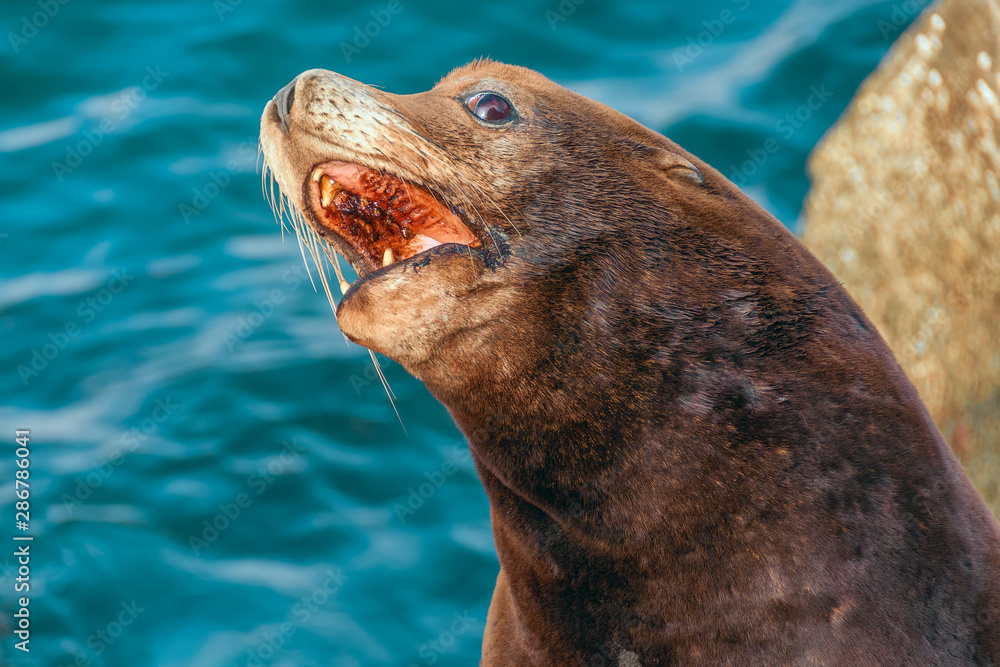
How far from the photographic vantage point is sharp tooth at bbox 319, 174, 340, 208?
11.3 ft

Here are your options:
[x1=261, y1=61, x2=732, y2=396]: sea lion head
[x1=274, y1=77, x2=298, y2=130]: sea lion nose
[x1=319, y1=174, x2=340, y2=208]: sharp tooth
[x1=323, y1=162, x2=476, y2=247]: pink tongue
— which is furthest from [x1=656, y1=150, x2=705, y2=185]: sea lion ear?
[x1=274, y1=77, x2=298, y2=130]: sea lion nose

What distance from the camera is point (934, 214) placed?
685 cm

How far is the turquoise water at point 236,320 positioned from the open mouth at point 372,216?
305 cm

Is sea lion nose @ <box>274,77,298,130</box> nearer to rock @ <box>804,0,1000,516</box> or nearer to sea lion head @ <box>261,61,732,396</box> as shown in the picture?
sea lion head @ <box>261,61,732,396</box>

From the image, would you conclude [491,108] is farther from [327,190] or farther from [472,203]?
[327,190]

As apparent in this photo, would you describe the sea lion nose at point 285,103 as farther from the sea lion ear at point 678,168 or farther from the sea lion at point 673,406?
the sea lion ear at point 678,168

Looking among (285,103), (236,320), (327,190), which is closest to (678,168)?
(327,190)

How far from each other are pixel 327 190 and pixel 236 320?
454 cm

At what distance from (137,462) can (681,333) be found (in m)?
4.65

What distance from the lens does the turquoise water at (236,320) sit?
19.8 feet

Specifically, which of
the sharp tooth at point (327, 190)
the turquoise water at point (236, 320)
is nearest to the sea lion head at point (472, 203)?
the sharp tooth at point (327, 190)

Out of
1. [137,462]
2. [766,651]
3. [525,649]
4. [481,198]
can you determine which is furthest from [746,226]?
[137,462]

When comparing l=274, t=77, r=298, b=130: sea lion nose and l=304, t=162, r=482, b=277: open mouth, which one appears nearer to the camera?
l=274, t=77, r=298, b=130: sea lion nose

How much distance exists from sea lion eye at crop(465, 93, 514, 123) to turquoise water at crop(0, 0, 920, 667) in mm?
3392
